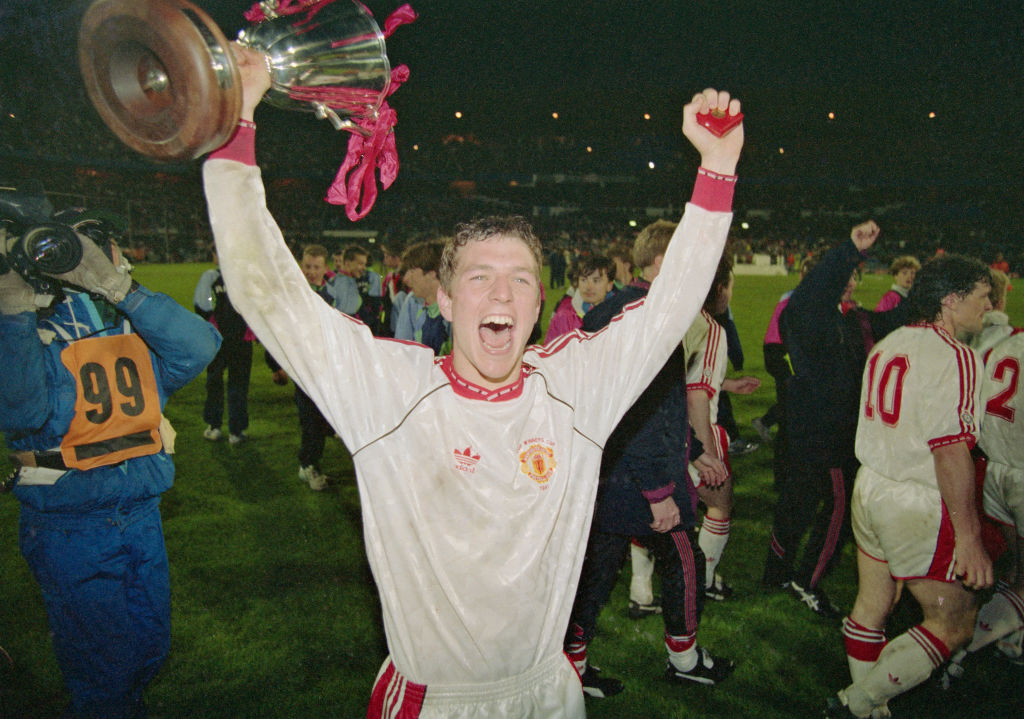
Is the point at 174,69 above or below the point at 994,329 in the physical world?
above

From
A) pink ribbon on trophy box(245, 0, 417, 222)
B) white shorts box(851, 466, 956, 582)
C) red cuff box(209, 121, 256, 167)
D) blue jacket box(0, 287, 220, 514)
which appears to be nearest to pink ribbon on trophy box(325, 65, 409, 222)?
pink ribbon on trophy box(245, 0, 417, 222)

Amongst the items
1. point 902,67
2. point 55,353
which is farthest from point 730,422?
point 902,67

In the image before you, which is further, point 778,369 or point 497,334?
point 778,369

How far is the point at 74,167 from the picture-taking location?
45.5 m

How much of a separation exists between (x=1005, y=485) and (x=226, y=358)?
7446 mm

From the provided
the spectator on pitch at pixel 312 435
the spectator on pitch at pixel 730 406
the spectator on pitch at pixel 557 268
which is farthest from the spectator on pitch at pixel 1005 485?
the spectator on pitch at pixel 557 268

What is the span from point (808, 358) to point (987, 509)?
4.52ft

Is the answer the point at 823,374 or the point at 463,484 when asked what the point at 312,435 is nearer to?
the point at 823,374

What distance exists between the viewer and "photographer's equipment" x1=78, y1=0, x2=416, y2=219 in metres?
1.25

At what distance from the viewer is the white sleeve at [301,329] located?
4.60ft

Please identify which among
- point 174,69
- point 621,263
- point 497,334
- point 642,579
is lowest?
point 642,579

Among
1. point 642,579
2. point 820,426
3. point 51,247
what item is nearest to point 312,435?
point 642,579

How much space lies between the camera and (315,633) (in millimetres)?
4215

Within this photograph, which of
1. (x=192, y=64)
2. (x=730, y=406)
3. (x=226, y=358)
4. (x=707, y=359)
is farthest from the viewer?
(x=226, y=358)
